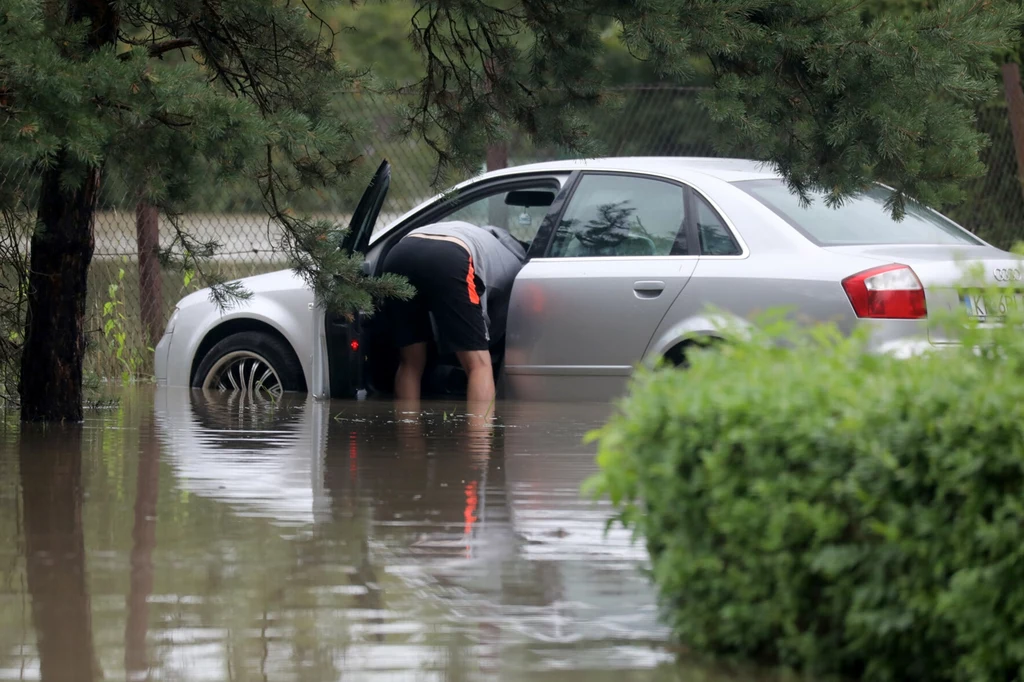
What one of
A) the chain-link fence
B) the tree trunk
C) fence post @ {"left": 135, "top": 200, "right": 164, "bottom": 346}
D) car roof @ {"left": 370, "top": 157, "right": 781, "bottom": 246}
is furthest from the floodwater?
the chain-link fence

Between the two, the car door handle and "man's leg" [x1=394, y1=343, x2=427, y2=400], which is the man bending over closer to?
"man's leg" [x1=394, y1=343, x2=427, y2=400]

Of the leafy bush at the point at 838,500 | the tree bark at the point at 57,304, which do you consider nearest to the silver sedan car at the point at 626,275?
the tree bark at the point at 57,304

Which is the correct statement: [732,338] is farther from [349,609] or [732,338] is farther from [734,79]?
[734,79]

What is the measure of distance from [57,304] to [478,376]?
2.43 m

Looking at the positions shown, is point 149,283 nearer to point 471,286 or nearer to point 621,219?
point 471,286

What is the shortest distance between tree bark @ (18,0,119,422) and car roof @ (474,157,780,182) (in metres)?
2.50

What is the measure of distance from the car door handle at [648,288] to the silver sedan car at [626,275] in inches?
0.5

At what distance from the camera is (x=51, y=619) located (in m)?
3.58

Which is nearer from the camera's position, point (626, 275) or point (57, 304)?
point (57, 304)

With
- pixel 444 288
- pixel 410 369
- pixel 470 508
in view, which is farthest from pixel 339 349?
pixel 470 508

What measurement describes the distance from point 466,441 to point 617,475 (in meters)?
3.72

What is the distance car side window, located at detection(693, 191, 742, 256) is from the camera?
25.1 feet

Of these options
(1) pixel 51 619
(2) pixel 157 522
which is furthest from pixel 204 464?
(1) pixel 51 619

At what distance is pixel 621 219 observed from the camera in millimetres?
8180
